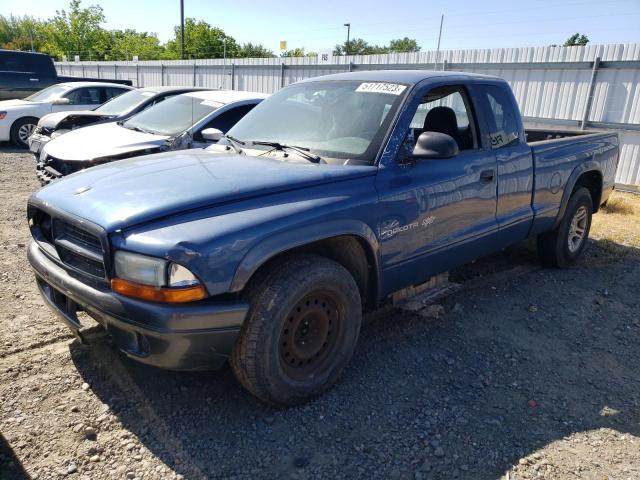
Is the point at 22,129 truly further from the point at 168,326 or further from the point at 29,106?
the point at 168,326

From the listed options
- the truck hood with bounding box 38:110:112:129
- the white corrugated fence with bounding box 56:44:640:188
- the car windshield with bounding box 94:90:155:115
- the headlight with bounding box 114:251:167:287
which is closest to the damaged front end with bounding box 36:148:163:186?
the truck hood with bounding box 38:110:112:129

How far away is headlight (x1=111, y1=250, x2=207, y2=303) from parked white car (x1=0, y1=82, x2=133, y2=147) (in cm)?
1102

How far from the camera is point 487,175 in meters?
3.98

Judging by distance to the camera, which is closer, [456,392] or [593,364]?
[456,392]

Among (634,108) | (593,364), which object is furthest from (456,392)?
(634,108)

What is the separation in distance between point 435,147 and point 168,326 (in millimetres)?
1962

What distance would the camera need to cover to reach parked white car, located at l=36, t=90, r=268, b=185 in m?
6.24

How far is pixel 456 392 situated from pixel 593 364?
119 centimetres

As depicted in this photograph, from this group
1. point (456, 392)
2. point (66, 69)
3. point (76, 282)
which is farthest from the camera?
point (66, 69)

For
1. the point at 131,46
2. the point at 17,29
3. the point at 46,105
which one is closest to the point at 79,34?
the point at 131,46

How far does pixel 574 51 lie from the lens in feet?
32.7

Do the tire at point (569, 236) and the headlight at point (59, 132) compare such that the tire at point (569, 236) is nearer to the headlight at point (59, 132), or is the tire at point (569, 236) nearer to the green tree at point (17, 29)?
the headlight at point (59, 132)

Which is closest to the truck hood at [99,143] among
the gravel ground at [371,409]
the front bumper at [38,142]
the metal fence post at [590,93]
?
the front bumper at [38,142]

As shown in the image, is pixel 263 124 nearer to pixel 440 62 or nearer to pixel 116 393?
pixel 116 393
